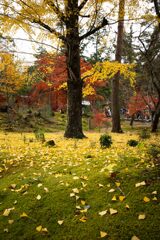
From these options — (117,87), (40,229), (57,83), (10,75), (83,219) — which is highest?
(10,75)

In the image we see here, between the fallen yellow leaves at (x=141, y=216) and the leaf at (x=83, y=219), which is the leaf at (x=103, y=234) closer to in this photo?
the leaf at (x=83, y=219)

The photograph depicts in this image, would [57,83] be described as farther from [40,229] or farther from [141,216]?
[141,216]

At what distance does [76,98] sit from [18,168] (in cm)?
534

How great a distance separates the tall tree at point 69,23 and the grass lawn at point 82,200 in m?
4.36

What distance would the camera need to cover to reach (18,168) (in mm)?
5781

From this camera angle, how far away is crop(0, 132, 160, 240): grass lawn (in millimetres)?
3354

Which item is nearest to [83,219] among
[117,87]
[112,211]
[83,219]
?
[83,219]

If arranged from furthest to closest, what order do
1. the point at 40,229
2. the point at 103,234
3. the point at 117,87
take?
the point at 117,87 → the point at 40,229 → the point at 103,234

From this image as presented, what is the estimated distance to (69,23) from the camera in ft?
31.0

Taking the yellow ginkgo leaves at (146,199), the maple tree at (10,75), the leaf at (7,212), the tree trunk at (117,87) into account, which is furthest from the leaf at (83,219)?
the maple tree at (10,75)

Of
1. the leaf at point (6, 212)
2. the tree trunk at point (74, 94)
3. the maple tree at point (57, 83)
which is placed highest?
the maple tree at point (57, 83)

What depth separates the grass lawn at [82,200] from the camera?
3.35 metres

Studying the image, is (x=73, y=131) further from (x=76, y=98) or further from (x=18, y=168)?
(x=18, y=168)

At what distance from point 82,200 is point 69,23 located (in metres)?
7.00
